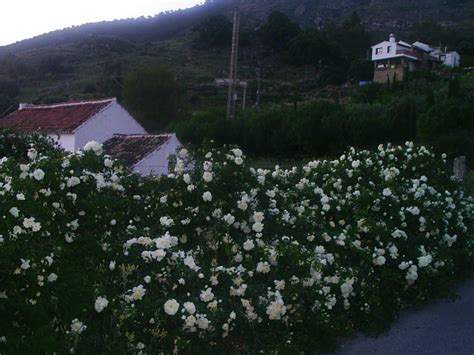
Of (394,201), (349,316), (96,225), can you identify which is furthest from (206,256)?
(394,201)

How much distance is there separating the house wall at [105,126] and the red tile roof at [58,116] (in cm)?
18

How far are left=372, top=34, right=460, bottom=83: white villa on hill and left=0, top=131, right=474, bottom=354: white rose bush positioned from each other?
63.8 metres

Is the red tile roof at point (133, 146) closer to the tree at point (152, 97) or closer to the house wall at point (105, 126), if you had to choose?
the house wall at point (105, 126)

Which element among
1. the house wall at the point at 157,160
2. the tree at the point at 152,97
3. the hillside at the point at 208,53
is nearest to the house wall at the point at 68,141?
the house wall at the point at 157,160

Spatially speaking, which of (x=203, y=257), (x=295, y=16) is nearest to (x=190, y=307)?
(x=203, y=257)

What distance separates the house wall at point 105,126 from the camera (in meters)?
21.0

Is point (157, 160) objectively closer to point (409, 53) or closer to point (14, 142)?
point (14, 142)

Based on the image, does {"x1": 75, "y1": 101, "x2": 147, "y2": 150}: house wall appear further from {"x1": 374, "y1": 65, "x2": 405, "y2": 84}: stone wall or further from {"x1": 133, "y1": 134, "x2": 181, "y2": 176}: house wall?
{"x1": 374, "y1": 65, "x2": 405, "y2": 84}: stone wall

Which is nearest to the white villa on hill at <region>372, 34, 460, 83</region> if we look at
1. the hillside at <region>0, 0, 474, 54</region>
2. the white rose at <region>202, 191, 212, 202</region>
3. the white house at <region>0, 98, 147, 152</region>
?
the hillside at <region>0, 0, 474, 54</region>

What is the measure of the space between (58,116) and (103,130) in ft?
7.34

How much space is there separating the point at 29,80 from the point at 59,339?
66.9 meters

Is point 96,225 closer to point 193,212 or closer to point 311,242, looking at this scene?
point 193,212

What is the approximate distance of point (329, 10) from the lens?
12175 cm

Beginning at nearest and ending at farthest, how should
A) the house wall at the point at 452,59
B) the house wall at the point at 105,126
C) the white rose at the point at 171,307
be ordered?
1. the white rose at the point at 171,307
2. the house wall at the point at 105,126
3. the house wall at the point at 452,59
